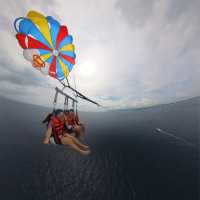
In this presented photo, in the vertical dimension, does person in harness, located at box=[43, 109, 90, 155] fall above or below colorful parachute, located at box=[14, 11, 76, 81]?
below

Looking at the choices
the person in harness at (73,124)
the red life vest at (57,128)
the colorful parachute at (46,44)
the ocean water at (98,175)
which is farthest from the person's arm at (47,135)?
the ocean water at (98,175)

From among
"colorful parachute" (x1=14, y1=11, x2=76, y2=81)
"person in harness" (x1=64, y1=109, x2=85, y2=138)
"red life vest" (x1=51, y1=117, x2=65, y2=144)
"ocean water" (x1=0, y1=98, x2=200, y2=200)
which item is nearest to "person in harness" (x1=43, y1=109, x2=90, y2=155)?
"red life vest" (x1=51, y1=117, x2=65, y2=144)

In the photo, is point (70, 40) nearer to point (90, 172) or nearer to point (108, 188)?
point (108, 188)

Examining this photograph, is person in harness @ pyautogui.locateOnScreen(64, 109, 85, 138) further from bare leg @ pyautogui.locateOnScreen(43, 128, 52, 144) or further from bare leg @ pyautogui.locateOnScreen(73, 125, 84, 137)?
bare leg @ pyautogui.locateOnScreen(43, 128, 52, 144)

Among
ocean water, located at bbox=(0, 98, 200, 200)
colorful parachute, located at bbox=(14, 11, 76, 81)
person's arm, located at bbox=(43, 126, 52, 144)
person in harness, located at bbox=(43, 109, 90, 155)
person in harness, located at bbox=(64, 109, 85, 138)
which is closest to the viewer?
colorful parachute, located at bbox=(14, 11, 76, 81)

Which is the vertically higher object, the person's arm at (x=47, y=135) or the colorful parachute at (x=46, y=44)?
the colorful parachute at (x=46, y=44)

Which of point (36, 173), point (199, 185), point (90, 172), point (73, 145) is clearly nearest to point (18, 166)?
point (36, 173)

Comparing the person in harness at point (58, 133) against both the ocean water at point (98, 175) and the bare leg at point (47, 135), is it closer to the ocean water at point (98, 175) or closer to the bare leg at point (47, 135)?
the bare leg at point (47, 135)

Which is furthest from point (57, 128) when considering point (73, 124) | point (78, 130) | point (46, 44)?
point (46, 44)

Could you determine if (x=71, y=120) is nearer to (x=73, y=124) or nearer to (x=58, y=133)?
(x=73, y=124)
